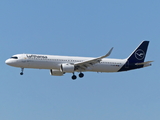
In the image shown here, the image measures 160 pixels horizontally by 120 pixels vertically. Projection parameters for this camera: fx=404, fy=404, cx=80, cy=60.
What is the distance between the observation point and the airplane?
2756 inches

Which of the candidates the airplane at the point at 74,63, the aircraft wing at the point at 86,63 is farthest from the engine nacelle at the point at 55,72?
the aircraft wing at the point at 86,63

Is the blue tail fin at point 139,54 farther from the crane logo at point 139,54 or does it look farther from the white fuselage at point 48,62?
the white fuselage at point 48,62

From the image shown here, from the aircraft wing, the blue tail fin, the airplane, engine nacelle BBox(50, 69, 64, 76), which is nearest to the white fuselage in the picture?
the airplane

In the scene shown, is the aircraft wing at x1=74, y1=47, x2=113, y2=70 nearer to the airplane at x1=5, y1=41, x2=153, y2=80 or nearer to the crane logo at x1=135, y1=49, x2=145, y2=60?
the airplane at x1=5, y1=41, x2=153, y2=80

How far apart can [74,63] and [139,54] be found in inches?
587

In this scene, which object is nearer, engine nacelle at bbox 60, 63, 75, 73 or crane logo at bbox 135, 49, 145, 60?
engine nacelle at bbox 60, 63, 75, 73

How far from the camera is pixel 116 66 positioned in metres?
76.0

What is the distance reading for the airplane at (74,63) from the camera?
70000mm

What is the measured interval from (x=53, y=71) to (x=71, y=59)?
4903mm

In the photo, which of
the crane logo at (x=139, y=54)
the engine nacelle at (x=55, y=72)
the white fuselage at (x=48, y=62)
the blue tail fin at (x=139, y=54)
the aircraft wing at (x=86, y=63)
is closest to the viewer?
the white fuselage at (x=48, y=62)

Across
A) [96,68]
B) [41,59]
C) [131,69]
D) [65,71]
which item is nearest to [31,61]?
[41,59]

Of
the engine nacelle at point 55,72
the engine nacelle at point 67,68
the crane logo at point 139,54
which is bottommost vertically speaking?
the engine nacelle at point 55,72

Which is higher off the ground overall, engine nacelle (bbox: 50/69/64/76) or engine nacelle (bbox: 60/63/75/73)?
engine nacelle (bbox: 60/63/75/73)

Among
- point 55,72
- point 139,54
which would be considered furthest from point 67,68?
point 139,54
